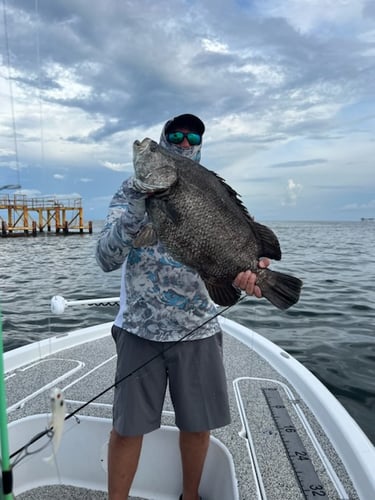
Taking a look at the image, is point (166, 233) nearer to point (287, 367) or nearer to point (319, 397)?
point (319, 397)

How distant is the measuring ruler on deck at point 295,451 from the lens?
232 centimetres

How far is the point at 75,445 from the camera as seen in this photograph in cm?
289

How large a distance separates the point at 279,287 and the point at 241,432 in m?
1.45

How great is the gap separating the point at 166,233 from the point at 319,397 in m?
2.25

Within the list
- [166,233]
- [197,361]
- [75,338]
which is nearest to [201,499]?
[197,361]

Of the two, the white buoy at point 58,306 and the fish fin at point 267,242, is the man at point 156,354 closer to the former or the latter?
the fish fin at point 267,242

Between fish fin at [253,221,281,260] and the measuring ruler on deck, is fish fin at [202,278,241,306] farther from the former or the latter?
the measuring ruler on deck

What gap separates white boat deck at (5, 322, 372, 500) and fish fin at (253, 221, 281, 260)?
4.65 feet

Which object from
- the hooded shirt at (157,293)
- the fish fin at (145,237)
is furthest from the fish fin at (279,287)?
the fish fin at (145,237)

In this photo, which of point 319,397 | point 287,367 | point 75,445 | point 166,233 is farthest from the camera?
point 287,367

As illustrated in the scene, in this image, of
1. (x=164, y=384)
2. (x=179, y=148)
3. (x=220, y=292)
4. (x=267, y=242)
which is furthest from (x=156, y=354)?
(x=179, y=148)

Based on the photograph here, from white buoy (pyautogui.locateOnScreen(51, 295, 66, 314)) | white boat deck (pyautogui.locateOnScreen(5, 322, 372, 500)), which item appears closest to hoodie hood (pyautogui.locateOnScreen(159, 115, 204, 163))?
white boat deck (pyautogui.locateOnScreen(5, 322, 372, 500))

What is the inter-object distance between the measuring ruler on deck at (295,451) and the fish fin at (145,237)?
176 centimetres

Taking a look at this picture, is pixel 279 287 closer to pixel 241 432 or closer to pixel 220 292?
pixel 220 292
